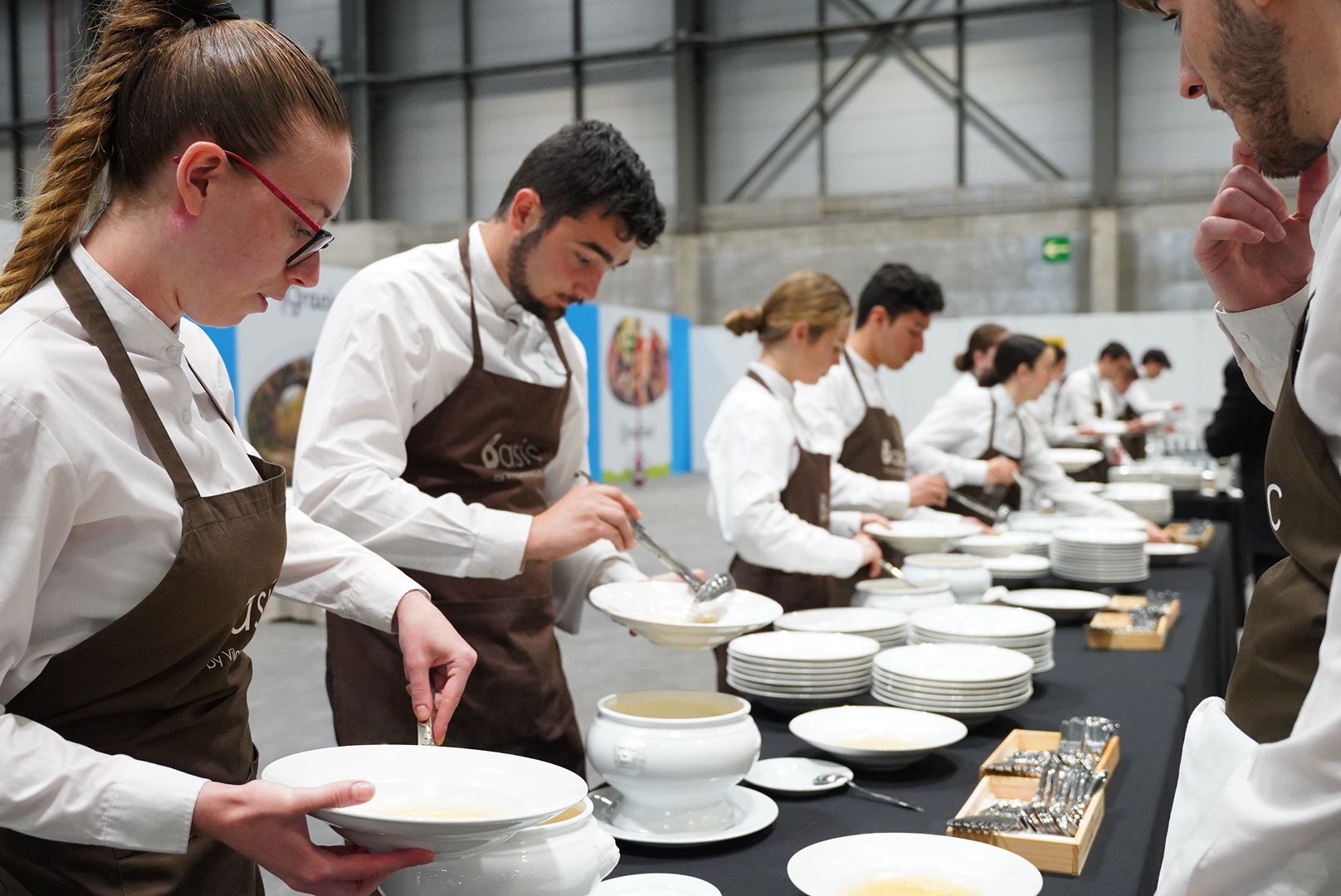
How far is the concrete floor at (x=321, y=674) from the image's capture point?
13.9 ft

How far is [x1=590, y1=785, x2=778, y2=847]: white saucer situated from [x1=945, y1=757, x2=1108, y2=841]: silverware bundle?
0.22 metres

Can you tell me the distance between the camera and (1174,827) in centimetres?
93

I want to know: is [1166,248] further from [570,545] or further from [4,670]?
[4,670]

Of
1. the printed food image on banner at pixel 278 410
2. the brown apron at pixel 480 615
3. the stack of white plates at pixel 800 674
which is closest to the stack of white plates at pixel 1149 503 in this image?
the stack of white plates at pixel 800 674

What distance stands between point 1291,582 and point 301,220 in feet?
3.02

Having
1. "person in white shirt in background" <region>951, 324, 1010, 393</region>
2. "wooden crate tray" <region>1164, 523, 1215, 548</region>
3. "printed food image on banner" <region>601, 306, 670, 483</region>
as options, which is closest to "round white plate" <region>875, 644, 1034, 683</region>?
"wooden crate tray" <region>1164, 523, 1215, 548</region>

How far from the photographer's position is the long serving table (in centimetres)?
129

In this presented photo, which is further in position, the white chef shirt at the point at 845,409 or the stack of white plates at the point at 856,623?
the white chef shirt at the point at 845,409

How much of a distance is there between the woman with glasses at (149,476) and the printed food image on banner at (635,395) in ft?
32.5

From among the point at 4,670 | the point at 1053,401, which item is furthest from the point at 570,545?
the point at 1053,401

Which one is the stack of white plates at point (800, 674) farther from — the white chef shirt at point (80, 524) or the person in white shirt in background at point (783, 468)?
the white chef shirt at point (80, 524)

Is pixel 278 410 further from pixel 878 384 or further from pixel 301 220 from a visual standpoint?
pixel 301 220

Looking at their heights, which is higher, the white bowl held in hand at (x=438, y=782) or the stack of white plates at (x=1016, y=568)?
the white bowl held in hand at (x=438, y=782)

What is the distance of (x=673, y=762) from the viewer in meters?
1.30
